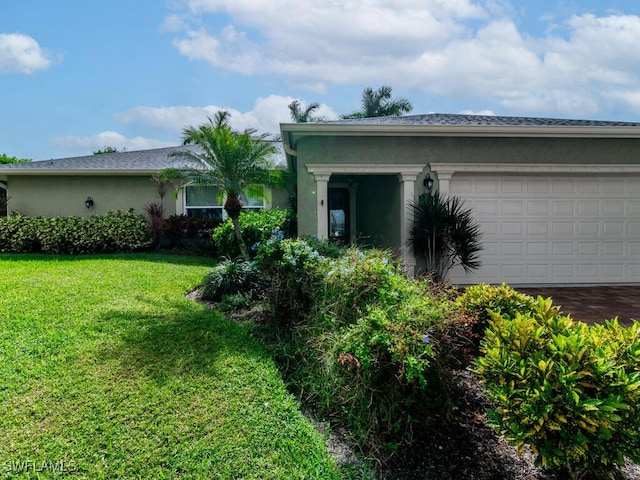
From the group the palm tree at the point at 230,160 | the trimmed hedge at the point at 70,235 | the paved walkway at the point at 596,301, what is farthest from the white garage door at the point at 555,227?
the trimmed hedge at the point at 70,235

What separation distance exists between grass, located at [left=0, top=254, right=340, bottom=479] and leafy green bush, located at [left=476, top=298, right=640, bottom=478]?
137cm

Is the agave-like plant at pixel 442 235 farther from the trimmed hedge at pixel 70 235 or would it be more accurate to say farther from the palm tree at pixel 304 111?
the palm tree at pixel 304 111

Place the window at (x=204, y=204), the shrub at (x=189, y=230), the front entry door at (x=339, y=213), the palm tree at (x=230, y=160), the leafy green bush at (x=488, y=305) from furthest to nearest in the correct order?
the front entry door at (x=339, y=213)
the window at (x=204, y=204)
the shrub at (x=189, y=230)
the palm tree at (x=230, y=160)
the leafy green bush at (x=488, y=305)

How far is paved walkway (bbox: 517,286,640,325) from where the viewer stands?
6.31 m

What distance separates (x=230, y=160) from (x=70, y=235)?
7.28 meters

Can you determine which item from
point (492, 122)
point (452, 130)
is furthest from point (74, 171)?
point (492, 122)

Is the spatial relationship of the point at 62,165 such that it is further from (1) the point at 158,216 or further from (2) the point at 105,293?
(2) the point at 105,293

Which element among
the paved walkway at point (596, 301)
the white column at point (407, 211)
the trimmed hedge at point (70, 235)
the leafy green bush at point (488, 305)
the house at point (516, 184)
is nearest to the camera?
the leafy green bush at point (488, 305)

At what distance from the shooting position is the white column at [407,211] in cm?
850

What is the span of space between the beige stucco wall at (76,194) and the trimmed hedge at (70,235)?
3.38 ft

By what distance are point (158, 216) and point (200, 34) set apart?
630 cm

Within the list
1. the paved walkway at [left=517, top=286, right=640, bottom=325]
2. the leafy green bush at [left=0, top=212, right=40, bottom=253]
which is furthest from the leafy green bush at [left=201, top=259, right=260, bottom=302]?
the leafy green bush at [left=0, top=212, right=40, bottom=253]

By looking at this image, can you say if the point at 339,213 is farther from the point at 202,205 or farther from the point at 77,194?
the point at 77,194

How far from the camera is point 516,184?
886 centimetres
